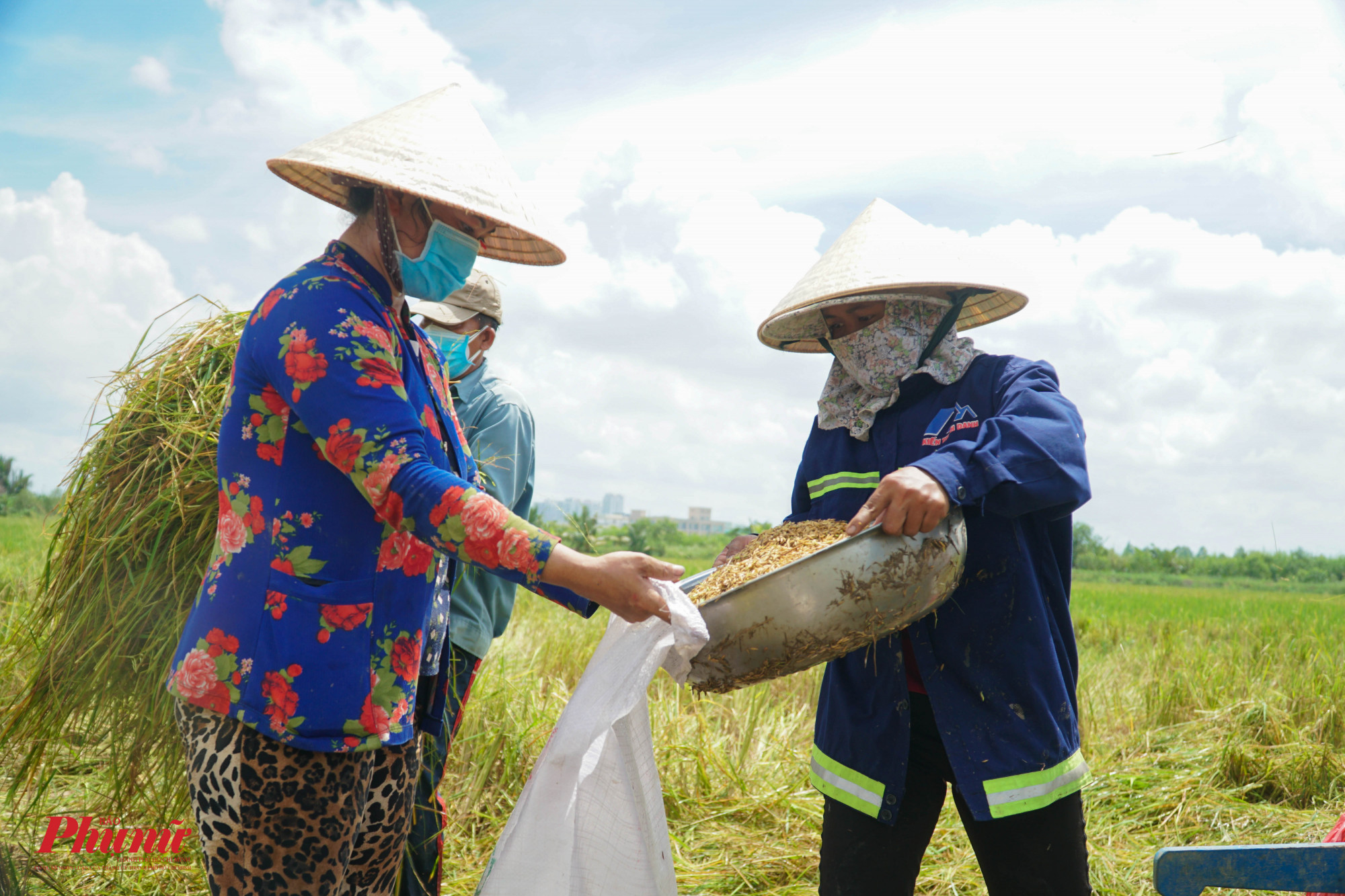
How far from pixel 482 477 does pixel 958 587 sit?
128cm

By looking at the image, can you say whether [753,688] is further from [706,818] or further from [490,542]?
[490,542]

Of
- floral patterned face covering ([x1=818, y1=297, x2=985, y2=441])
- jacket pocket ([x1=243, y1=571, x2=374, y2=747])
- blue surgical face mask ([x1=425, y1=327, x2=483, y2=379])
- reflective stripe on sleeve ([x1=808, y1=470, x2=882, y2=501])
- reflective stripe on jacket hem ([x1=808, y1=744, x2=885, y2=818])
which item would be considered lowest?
reflective stripe on jacket hem ([x1=808, y1=744, x2=885, y2=818])

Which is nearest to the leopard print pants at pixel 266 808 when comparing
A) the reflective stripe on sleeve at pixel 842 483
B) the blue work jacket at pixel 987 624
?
the blue work jacket at pixel 987 624

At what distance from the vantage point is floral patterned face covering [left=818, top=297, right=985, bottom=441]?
→ 199 centimetres

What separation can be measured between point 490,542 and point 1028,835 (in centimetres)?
128

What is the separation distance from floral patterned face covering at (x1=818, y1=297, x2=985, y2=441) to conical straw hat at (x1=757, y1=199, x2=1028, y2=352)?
47mm

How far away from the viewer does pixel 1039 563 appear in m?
1.88

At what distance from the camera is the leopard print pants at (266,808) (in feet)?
4.65

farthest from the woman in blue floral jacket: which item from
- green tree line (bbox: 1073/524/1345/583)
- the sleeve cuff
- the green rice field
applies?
green tree line (bbox: 1073/524/1345/583)

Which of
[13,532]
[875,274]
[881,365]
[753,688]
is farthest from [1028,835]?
[13,532]

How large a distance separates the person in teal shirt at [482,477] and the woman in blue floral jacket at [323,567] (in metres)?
0.85

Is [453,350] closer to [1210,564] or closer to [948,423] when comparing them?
[948,423]

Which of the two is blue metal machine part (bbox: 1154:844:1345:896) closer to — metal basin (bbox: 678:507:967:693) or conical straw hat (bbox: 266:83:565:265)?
metal basin (bbox: 678:507:967:693)

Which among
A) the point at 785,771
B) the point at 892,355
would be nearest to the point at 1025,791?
the point at 892,355
